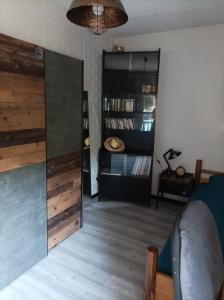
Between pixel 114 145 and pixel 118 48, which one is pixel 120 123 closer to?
pixel 114 145

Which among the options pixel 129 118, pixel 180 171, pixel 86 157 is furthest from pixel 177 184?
pixel 86 157

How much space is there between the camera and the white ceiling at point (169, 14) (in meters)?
2.38

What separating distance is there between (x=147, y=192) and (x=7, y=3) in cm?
263

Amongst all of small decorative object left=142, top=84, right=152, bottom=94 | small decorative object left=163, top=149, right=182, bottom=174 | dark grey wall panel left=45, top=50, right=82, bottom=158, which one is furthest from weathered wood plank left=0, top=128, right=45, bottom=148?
small decorative object left=163, top=149, right=182, bottom=174

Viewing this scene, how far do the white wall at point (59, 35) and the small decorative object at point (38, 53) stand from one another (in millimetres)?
308

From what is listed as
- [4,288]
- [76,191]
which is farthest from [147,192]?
[4,288]

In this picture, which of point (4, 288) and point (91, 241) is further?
point (91, 241)

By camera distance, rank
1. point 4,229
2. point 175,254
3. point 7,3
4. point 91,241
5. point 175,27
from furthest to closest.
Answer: point 175,27 → point 91,241 → point 7,3 → point 4,229 → point 175,254

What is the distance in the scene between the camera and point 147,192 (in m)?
3.37

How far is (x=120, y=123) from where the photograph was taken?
11.6 feet

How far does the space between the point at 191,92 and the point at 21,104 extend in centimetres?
228

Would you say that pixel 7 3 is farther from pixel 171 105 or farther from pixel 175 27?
pixel 171 105

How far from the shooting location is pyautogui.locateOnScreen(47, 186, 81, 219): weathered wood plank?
7.62ft

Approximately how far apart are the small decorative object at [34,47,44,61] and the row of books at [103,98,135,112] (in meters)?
1.59
